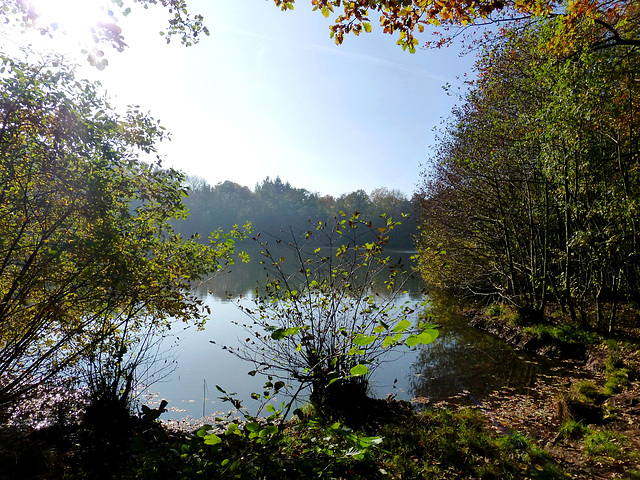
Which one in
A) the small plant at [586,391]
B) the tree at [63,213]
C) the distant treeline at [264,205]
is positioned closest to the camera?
the tree at [63,213]

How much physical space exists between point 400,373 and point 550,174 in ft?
18.4

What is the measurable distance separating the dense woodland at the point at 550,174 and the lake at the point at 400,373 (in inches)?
82.8

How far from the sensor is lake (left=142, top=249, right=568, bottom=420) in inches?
258

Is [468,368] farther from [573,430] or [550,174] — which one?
[550,174]

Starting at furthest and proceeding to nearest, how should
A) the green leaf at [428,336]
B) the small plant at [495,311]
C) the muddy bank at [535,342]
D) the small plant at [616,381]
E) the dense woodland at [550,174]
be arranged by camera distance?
the small plant at [495,311] → the muddy bank at [535,342] → the dense woodland at [550,174] → the small plant at [616,381] → the green leaf at [428,336]

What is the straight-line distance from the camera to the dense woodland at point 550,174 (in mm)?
6414

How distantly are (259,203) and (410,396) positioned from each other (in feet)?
204

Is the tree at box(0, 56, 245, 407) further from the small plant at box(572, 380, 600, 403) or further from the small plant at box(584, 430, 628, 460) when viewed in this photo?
the small plant at box(572, 380, 600, 403)

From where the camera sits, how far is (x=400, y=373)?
307 inches

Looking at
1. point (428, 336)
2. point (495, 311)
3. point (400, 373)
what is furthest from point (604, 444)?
point (495, 311)

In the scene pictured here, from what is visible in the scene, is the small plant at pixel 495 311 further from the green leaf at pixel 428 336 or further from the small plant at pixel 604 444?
the green leaf at pixel 428 336

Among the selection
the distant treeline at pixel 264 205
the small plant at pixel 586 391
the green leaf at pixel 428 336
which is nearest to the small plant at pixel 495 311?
the small plant at pixel 586 391

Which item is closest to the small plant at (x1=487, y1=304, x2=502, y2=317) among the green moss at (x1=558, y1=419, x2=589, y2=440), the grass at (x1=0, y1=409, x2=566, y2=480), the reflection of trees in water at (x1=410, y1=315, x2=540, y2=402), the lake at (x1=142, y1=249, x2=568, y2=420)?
the lake at (x1=142, y1=249, x2=568, y2=420)

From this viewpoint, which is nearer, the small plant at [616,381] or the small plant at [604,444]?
the small plant at [604,444]
